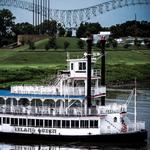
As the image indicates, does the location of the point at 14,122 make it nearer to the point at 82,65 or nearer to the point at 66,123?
the point at 66,123

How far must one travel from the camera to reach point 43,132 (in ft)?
180

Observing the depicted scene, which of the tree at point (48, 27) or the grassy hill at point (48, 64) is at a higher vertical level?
the tree at point (48, 27)

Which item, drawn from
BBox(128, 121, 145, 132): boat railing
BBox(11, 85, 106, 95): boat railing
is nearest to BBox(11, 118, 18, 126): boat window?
BBox(11, 85, 106, 95): boat railing

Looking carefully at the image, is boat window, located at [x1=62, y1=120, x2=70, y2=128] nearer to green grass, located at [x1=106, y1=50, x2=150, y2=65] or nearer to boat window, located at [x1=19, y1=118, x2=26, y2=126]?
boat window, located at [x1=19, y1=118, x2=26, y2=126]

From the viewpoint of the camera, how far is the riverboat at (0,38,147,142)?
177 ft

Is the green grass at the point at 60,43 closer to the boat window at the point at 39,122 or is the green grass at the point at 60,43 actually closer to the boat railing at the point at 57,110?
the boat railing at the point at 57,110

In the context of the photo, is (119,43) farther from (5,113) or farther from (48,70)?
(5,113)

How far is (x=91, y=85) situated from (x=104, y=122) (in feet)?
12.6

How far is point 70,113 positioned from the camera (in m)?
54.7

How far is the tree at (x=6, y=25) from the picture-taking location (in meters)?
170

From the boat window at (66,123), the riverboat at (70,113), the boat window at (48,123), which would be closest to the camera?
the riverboat at (70,113)

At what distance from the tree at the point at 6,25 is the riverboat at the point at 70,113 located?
113m

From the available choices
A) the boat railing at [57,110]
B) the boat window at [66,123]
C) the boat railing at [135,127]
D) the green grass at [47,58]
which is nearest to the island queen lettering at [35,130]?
the boat window at [66,123]

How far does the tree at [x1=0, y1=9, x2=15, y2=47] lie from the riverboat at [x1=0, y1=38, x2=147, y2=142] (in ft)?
369
